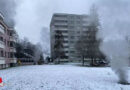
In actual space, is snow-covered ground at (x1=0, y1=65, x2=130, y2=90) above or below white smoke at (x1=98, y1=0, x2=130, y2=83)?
below

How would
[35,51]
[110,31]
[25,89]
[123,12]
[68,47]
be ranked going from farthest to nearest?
[68,47]
[35,51]
[110,31]
[25,89]
[123,12]

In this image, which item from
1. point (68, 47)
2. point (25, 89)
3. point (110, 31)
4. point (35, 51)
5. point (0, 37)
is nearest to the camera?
point (25, 89)

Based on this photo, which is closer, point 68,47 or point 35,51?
point 35,51

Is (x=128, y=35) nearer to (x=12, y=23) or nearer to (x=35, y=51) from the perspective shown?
(x=12, y=23)

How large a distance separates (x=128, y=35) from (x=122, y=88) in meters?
3.30

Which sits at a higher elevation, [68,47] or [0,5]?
[0,5]

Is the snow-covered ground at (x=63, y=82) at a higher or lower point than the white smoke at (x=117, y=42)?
lower

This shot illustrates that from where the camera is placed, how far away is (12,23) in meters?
36.5

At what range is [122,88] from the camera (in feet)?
30.9

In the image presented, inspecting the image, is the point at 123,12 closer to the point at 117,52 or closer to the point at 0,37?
the point at 117,52

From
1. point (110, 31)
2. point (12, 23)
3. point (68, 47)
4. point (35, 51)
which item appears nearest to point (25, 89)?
point (110, 31)

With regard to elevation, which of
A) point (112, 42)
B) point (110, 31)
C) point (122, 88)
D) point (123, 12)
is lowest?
point (122, 88)

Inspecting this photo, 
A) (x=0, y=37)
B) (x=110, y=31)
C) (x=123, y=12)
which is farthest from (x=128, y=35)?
(x=0, y=37)

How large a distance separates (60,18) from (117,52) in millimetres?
66360
